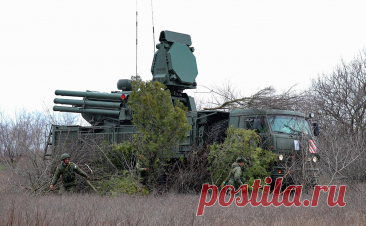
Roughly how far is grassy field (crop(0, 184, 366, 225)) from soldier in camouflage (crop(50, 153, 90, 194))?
1.26 metres

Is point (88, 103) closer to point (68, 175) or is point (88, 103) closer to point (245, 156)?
point (68, 175)

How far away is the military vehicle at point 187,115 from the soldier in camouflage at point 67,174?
159cm

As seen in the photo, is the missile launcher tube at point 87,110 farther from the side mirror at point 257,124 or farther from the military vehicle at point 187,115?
the side mirror at point 257,124

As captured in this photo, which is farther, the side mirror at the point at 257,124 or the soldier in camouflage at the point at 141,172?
the soldier in camouflage at the point at 141,172

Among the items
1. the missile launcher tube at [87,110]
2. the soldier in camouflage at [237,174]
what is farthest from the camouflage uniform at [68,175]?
the soldier in camouflage at [237,174]

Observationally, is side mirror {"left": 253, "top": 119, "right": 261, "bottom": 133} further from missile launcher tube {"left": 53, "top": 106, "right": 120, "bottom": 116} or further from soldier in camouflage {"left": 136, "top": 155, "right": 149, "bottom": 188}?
missile launcher tube {"left": 53, "top": 106, "right": 120, "bottom": 116}

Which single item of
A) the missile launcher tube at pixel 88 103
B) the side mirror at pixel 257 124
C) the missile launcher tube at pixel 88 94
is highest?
the missile launcher tube at pixel 88 94

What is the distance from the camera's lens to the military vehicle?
13641 millimetres

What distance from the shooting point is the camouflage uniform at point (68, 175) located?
1356 centimetres

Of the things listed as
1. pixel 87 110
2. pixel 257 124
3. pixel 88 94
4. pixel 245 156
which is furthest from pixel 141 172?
pixel 88 94

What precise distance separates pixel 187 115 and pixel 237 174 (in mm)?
3513

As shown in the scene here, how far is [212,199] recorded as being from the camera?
39.6 feet

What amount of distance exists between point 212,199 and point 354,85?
16.6 metres

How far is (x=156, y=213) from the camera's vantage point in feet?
31.4
